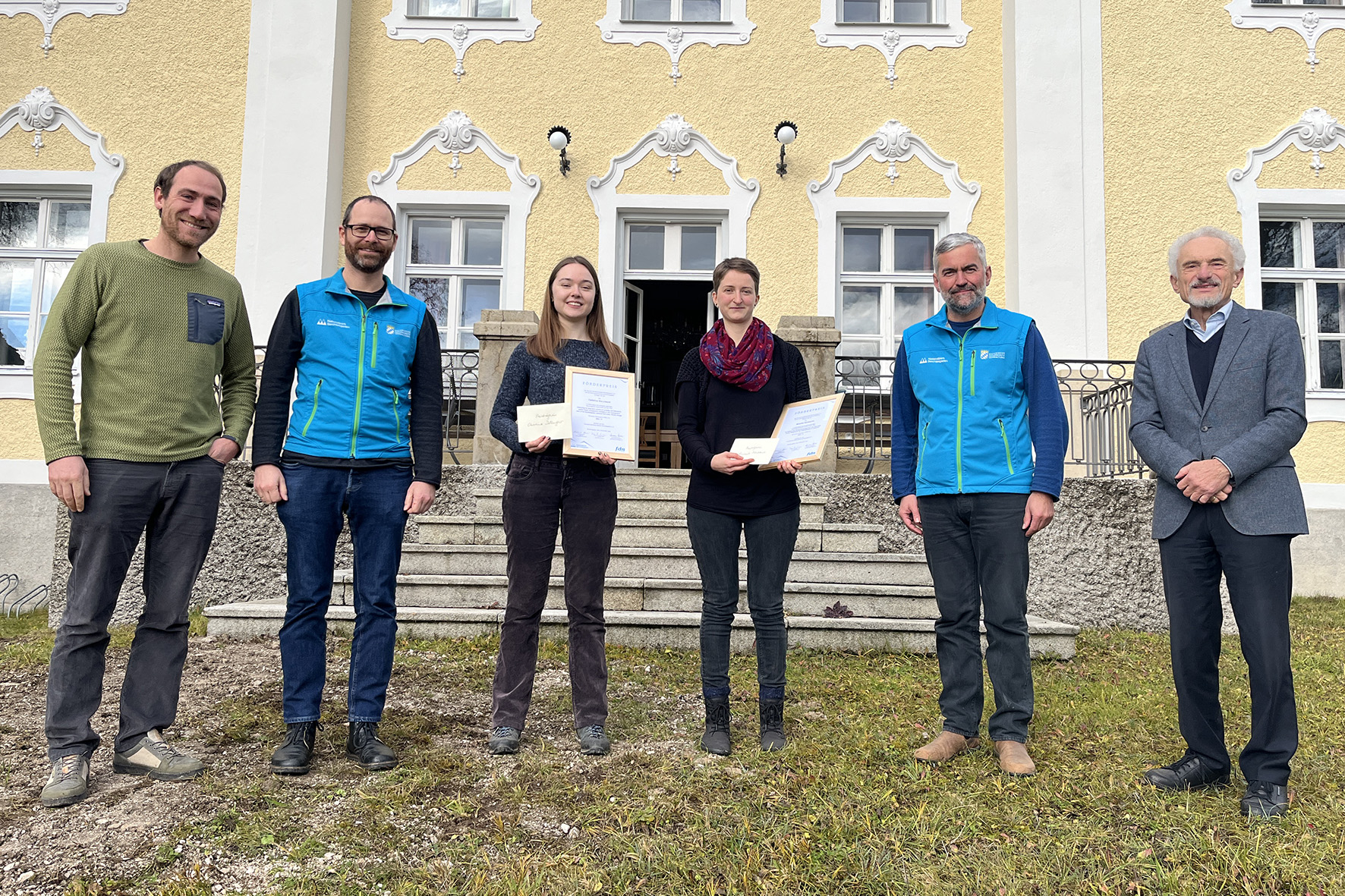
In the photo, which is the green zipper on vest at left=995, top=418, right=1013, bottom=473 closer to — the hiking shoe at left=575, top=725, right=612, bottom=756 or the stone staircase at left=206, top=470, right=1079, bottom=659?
the hiking shoe at left=575, top=725, right=612, bottom=756

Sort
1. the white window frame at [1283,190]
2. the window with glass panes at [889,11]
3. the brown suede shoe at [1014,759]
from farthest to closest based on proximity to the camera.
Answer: the window with glass panes at [889,11] → the white window frame at [1283,190] → the brown suede shoe at [1014,759]

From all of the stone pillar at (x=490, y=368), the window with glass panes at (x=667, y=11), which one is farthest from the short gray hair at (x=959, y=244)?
the window with glass panes at (x=667, y=11)

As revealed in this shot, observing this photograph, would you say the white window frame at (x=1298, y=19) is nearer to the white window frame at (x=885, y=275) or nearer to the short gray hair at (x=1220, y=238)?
the white window frame at (x=885, y=275)

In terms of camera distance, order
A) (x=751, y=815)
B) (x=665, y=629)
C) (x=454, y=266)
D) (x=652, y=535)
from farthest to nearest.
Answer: (x=454, y=266), (x=652, y=535), (x=665, y=629), (x=751, y=815)

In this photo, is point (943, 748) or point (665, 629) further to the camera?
point (665, 629)

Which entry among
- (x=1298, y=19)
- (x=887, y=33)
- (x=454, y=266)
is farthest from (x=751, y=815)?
(x=1298, y=19)

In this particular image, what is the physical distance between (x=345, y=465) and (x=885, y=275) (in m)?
6.78

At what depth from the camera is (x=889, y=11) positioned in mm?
8852

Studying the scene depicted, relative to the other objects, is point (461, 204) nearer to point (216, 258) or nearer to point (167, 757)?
point (216, 258)

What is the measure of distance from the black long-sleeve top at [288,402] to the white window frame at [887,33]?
22.7 feet

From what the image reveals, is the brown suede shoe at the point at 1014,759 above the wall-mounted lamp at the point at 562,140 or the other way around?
the other way around

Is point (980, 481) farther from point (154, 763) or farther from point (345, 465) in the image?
point (154, 763)

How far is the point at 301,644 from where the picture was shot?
3.10 meters

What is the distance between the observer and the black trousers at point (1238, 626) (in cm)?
277
